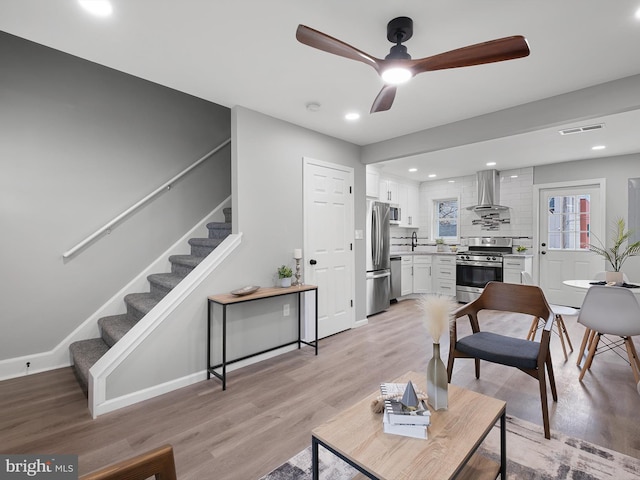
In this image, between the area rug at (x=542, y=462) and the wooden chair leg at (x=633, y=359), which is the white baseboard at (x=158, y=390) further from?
the wooden chair leg at (x=633, y=359)

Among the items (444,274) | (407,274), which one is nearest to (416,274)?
(407,274)

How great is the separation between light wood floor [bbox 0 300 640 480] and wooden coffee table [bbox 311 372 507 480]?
699 mm

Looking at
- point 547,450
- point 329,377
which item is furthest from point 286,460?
point 547,450

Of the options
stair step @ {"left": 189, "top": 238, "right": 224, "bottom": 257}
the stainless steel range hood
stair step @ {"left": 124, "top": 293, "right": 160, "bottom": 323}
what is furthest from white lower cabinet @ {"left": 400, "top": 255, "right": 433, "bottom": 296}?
stair step @ {"left": 124, "top": 293, "right": 160, "bottom": 323}

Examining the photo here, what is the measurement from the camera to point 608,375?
2.91m

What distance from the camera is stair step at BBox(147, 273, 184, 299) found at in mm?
3236

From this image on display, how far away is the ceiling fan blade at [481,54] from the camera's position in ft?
4.96

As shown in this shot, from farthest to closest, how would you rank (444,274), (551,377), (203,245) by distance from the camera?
(444,274)
(203,245)
(551,377)

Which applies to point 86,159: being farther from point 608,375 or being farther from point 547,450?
point 608,375

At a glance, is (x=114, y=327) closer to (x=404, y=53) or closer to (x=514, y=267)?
(x=404, y=53)

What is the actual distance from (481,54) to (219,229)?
333 cm

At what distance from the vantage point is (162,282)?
10.9ft

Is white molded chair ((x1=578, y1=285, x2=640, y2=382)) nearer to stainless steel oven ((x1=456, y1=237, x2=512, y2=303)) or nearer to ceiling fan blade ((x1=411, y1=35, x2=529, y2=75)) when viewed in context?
ceiling fan blade ((x1=411, y1=35, x2=529, y2=75))

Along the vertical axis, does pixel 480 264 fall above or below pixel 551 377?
above
